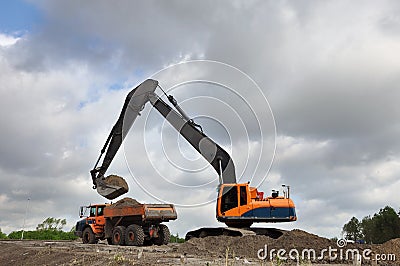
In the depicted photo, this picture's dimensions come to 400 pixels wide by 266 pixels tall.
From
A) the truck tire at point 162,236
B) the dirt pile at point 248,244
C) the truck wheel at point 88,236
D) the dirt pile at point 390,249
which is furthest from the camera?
the truck wheel at point 88,236

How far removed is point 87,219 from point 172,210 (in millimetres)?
7092

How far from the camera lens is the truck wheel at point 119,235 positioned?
26.5 metres

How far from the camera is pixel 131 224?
2727 cm

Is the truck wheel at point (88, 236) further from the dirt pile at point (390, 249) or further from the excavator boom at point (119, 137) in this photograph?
the dirt pile at point (390, 249)

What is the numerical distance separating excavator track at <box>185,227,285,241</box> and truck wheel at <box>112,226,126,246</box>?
15.0 ft

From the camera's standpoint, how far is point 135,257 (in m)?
17.2

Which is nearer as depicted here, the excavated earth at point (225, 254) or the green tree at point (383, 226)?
the excavated earth at point (225, 254)

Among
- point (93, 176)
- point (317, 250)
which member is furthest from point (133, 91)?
point (317, 250)

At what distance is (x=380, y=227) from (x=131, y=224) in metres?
24.4

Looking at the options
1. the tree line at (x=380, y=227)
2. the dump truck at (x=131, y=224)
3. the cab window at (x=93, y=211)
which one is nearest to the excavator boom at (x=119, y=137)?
the dump truck at (x=131, y=224)

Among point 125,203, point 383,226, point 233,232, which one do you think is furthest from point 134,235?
point 383,226

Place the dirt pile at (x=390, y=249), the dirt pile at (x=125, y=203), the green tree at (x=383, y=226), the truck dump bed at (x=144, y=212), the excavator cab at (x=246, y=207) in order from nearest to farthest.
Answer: the dirt pile at (x=390, y=249) → the excavator cab at (x=246, y=207) → the truck dump bed at (x=144, y=212) → the dirt pile at (x=125, y=203) → the green tree at (x=383, y=226)

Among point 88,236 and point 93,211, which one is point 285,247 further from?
point 93,211

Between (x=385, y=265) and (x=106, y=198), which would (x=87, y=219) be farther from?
(x=385, y=265)
